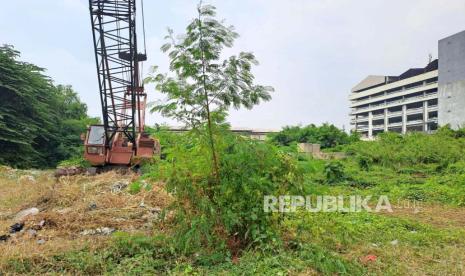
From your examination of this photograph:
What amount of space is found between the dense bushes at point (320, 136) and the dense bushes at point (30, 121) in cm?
1258

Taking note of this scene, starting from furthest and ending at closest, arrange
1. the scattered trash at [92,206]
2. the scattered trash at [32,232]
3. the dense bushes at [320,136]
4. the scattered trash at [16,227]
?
the dense bushes at [320,136] < the scattered trash at [92,206] < the scattered trash at [16,227] < the scattered trash at [32,232]

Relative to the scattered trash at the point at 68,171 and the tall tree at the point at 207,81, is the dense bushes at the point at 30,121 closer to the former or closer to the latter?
the scattered trash at the point at 68,171

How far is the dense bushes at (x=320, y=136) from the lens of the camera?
76.9ft

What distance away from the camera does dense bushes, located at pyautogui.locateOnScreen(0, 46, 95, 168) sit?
56.5ft

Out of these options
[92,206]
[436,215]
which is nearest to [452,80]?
[436,215]

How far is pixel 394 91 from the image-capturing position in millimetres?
52906

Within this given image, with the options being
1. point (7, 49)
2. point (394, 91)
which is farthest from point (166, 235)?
point (394, 91)

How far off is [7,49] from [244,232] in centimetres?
1874

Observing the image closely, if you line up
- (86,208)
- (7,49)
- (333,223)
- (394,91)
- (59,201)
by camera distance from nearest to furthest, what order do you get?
(333,223)
(86,208)
(59,201)
(7,49)
(394,91)

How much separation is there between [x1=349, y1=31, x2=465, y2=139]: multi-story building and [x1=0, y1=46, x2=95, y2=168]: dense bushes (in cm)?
3194

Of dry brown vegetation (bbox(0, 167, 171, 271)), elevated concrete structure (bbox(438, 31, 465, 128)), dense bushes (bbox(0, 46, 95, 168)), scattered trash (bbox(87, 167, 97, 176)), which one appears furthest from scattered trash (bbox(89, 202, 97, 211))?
Result: elevated concrete structure (bbox(438, 31, 465, 128))

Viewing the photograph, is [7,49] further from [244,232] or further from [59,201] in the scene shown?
[244,232]

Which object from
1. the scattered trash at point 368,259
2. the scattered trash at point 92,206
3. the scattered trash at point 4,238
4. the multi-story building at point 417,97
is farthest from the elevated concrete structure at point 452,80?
the scattered trash at point 4,238

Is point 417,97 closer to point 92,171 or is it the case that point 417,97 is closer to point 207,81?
point 92,171
